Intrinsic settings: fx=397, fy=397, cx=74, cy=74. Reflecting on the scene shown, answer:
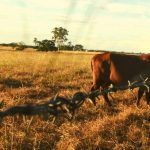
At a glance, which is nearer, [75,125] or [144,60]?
[75,125]

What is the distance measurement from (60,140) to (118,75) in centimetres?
515

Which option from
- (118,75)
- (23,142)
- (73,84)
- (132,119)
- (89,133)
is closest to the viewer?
(23,142)

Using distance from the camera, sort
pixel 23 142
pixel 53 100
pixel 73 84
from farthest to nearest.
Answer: pixel 73 84
pixel 23 142
pixel 53 100

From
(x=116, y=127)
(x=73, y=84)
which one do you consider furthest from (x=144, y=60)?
(x=116, y=127)

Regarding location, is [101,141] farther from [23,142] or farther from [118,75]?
[118,75]

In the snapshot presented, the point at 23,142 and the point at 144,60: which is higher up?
the point at 144,60

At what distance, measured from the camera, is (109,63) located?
34.8 ft

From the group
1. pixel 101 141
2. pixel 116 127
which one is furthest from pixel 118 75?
pixel 101 141

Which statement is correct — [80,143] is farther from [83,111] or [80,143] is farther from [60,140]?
[83,111]

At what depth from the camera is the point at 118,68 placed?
34.6 feet

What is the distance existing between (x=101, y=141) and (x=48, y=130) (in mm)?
989

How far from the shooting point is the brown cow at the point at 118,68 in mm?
10492

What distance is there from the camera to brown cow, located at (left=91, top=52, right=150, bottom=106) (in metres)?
10.5

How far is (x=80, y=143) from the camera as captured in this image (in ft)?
18.1
